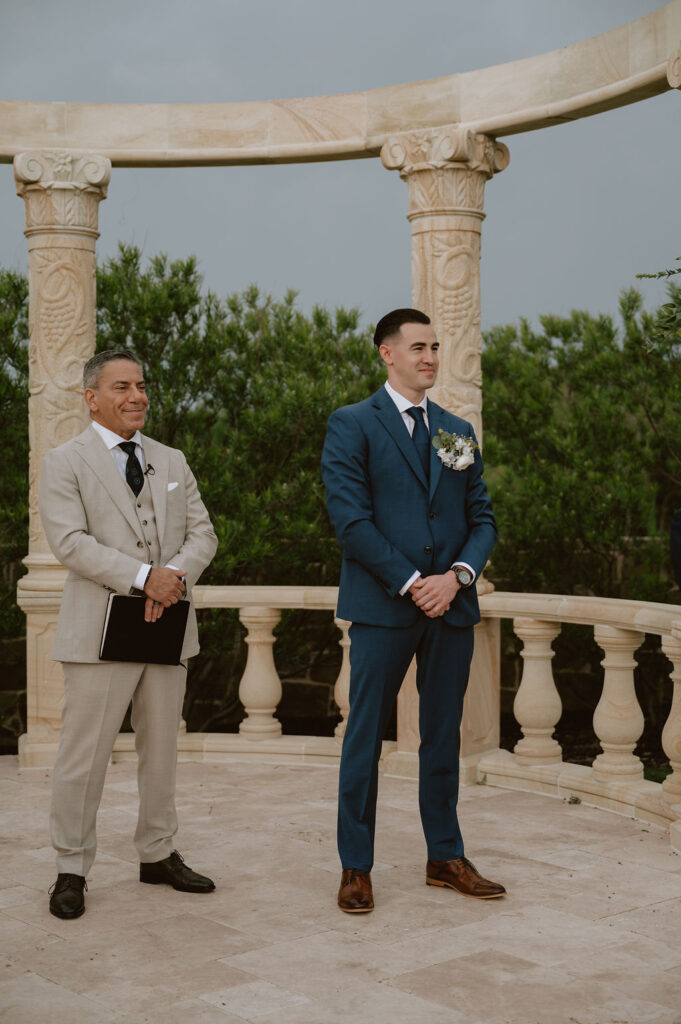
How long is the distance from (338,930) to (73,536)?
64.7 inches

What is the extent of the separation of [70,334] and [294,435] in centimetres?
348

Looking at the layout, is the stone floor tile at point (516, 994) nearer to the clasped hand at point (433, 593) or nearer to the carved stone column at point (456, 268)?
the clasped hand at point (433, 593)

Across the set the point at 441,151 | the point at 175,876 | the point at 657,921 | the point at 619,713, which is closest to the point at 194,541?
the point at 175,876

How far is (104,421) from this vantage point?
451cm

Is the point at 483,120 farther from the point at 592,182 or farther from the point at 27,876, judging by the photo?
the point at 592,182

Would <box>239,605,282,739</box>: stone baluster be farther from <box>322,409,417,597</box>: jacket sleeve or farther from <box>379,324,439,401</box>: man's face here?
<box>379,324,439,401</box>: man's face

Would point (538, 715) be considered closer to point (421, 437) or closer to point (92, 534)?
point (421, 437)

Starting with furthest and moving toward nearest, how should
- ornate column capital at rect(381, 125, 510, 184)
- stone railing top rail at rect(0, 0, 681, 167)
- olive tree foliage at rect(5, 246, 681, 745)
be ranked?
olive tree foliage at rect(5, 246, 681, 745)
ornate column capital at rect(381, 125, 510, 184)
stone railing top rail at rect(0, 0, 681, 167)

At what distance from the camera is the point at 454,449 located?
448 centimetres

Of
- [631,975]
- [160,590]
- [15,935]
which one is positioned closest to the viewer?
[631,975]

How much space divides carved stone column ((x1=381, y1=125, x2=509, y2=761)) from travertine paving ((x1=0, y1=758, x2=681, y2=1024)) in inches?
38.5

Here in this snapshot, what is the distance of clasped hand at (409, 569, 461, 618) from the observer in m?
4.28

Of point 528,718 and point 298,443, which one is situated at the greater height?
point 298,443

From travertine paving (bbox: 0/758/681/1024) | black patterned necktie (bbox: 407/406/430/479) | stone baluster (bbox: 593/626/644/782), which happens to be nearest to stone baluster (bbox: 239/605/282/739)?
travertine paving (bbox: 0/758/681/1024)
